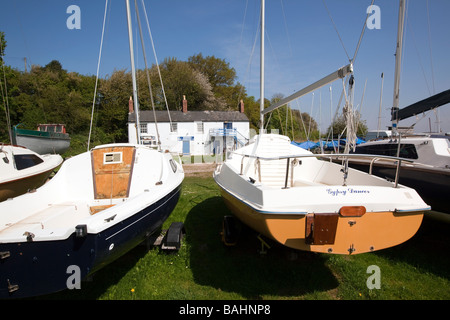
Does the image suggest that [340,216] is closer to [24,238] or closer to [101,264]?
[101,264]

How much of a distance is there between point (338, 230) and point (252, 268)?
1615 mm

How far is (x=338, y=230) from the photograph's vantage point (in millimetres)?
2746

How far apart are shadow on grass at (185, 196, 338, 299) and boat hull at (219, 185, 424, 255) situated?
36.4 inches

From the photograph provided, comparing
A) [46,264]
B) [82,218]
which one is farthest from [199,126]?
[46,264]

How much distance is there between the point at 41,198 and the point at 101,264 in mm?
2349

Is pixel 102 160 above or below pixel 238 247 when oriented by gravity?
above

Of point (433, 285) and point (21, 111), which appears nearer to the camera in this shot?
point (433, 285)

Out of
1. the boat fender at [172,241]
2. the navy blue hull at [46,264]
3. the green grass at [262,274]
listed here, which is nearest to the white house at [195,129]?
the boat fender at [172,241]

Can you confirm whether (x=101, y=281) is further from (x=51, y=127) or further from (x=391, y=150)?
(x=51, y=127)

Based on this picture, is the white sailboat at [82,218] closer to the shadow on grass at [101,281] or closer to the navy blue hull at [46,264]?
the navy blue hull at [46,264]

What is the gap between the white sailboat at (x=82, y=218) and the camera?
230 cm

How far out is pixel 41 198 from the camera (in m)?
4.11

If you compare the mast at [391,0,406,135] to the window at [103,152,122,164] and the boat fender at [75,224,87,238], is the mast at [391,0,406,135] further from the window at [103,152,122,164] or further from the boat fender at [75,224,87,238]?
the boat fender at [75,224,87,238]
